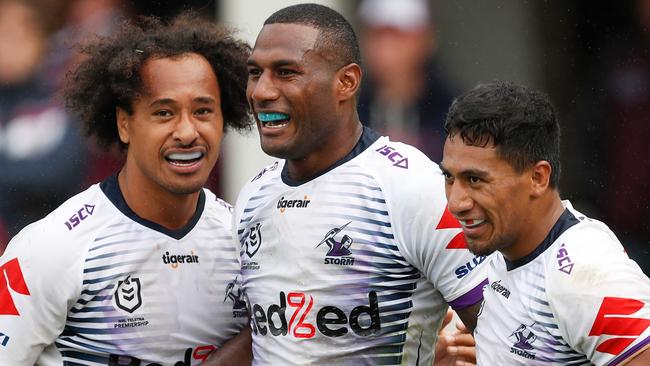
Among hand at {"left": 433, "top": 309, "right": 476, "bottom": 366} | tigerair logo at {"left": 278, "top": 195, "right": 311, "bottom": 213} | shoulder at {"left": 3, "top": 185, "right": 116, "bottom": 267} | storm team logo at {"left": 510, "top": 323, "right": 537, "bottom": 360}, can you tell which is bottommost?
hand at {"left": 433, "top": 309, "right": 476, "bottom": 366}

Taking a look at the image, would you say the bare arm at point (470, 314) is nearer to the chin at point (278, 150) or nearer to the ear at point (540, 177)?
the ear at point (540, 177)

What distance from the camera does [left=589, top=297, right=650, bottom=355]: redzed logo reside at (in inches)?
174

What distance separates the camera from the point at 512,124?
477cm

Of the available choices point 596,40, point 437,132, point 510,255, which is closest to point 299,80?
point 510,255

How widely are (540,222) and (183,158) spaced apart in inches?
65.2

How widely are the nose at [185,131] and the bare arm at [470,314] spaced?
4.34 feet

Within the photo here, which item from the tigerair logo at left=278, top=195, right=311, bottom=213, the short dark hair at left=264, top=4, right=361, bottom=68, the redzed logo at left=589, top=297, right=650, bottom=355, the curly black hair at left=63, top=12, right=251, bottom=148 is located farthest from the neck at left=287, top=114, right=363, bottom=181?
the redzed logo at left=589, top=297, right=650, bottom=355

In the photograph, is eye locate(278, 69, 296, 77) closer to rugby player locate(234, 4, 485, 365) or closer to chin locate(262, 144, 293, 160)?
rugby player locate(234, 4, 485, 365)

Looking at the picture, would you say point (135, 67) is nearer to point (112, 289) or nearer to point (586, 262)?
point (112, 289)

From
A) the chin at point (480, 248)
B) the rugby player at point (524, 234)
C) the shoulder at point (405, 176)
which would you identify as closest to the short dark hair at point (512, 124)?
the rugby player at point (524, 234)

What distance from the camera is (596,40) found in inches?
346

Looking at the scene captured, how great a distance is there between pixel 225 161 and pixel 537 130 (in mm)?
4488

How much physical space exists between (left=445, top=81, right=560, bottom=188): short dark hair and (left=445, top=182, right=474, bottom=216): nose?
166mm

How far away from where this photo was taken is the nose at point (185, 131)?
5.67 metres
